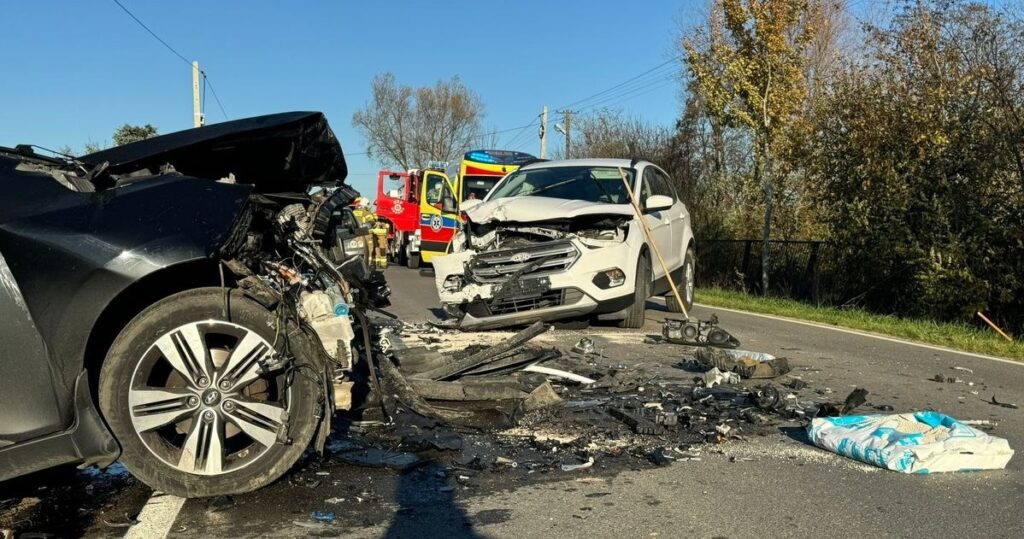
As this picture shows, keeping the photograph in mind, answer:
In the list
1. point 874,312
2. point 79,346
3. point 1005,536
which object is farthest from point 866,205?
point 79,346

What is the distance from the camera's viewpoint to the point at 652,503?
3.77 m

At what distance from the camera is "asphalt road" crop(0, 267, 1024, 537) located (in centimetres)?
342

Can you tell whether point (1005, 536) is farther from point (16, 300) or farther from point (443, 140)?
point (443, 140)

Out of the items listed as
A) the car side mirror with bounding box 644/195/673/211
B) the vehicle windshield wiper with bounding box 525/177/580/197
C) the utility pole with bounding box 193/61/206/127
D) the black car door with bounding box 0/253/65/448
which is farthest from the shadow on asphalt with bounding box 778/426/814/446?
the utility pole with bounding box 193/61/206/127

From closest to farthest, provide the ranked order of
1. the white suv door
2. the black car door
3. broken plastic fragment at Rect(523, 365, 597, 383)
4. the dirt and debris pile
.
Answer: the black car door < the dirt and debris pile < broken plastic fragment at Rect(523, 365, 597, 383) < the white suv door

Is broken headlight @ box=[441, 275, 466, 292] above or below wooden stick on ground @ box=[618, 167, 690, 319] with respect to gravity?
below

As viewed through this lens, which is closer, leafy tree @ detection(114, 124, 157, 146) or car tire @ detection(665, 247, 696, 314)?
car tire @ detection(665, 247, 696, 314)

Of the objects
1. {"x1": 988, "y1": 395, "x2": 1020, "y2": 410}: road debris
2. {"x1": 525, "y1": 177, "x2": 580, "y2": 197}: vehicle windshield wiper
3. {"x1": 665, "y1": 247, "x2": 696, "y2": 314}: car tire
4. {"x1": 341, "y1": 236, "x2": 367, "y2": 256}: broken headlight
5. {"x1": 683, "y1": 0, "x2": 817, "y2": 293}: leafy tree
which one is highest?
{"x1": 683, "y1": 0, "x2": 817, "y2": 293}: leafy tree

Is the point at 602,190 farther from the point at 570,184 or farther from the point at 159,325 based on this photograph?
the point at 159,325

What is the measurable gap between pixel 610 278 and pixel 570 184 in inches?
74.5

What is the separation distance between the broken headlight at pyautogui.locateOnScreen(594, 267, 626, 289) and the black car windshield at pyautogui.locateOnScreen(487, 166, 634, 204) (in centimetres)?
129

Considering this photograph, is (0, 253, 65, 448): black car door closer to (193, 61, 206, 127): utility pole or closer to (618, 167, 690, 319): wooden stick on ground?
(618, 167, 690, 319): wooden stick on ground

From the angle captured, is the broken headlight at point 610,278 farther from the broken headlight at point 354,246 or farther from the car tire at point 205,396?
the car tire at point 205,396

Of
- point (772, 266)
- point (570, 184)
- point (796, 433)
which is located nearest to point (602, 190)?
point (570, 184)
